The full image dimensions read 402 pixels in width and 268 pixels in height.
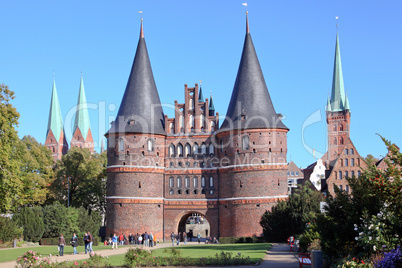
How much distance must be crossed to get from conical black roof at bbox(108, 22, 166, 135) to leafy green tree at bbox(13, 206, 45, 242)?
1345cm

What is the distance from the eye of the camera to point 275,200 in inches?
2218

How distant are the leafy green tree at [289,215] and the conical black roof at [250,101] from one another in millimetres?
8622

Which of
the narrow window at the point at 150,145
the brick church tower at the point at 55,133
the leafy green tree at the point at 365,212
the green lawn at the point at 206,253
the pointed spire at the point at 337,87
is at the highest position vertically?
the pointed spire at the point at 337,87

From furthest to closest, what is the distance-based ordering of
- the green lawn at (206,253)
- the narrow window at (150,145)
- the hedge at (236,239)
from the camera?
the narrow window at (150,145)
the hedge at (236,239)
the green lawn at (206,253)

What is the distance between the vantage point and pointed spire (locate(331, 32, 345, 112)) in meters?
133

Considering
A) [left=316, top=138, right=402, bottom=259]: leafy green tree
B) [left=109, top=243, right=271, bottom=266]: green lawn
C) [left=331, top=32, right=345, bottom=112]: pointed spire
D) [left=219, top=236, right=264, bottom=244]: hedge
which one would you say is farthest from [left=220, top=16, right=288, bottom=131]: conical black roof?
[left=331, top=32, right=345, bottom=112]: pointed spire

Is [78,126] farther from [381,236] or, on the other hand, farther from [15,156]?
[381,236]

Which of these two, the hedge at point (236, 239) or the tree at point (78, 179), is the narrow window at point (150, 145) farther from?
the hedge at point (236, 239)

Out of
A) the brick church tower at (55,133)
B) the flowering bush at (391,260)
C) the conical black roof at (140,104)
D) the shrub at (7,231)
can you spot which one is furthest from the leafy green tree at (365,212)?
→ the brick church tower at (55,133)

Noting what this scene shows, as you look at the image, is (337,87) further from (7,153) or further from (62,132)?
(7,153)

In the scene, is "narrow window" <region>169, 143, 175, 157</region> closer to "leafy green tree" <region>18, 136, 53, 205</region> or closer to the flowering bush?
"leafy green tree" <region>18, 136, 53, 205</region>

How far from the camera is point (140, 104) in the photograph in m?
60.4

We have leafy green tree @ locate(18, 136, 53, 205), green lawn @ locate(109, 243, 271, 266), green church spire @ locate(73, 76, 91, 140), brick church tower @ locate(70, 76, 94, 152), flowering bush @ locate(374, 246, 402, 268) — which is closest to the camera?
flowering bush @ locate(374, 246, 402, 268)

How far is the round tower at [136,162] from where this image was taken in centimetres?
5806
